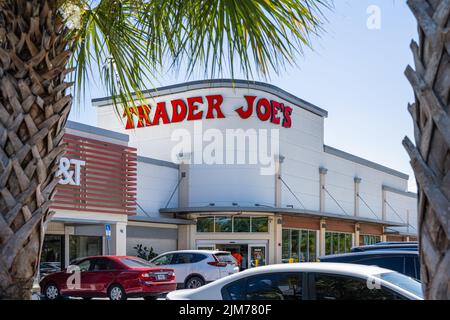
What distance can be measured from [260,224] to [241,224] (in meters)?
1.12

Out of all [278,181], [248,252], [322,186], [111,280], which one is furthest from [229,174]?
[111,280]

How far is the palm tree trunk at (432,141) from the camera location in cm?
251

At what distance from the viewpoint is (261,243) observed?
34688mm

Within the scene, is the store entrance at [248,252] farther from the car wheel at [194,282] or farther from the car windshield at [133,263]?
the car windshield at [133,263]

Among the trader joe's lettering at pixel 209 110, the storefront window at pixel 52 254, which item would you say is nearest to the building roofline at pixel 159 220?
the storefront window at pixel 52 254

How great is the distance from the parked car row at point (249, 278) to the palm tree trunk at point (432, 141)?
408 cm

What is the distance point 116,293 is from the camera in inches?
697

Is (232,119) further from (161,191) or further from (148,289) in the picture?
(148,289)

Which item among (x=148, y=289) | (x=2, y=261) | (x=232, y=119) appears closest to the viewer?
(x=2, y=261)

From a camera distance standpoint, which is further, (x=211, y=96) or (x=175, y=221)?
(x=211, y=96)

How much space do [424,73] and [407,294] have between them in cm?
436

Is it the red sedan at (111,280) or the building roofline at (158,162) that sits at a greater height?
the building roofline at (158,162)

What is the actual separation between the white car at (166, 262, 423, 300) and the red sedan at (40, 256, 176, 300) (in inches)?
436

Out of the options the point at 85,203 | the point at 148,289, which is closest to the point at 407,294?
the point at 148,289
